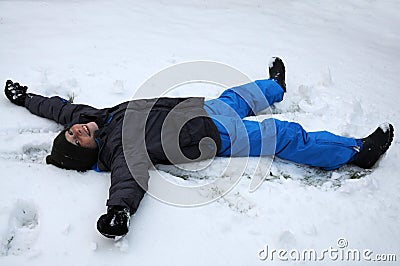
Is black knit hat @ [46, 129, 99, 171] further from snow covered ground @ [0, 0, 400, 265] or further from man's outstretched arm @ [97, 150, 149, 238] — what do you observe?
man's outstretched arm @ [97, 150, 149, 238]

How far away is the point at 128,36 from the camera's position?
4.49m

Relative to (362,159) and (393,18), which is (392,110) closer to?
(362,159)

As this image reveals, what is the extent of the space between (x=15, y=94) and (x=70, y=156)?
0.97 metres

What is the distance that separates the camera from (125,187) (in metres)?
2.25

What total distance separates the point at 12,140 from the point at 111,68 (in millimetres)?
1253

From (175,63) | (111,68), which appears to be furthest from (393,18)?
(111,68)

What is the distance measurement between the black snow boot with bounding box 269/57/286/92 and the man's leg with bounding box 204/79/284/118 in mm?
193

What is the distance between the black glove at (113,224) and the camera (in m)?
2.00

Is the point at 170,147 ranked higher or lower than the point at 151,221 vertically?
higher

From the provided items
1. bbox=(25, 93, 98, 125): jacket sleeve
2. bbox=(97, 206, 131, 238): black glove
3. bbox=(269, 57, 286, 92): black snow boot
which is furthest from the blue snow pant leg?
bbox=(25, 93, 98, 125): jacket sleeve

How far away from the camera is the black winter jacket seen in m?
2.42

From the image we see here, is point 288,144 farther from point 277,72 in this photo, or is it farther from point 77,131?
point 77,131

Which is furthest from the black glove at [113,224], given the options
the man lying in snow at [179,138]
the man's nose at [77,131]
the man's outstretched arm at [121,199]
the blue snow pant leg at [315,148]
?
the blue snow pant leg at [315,148]

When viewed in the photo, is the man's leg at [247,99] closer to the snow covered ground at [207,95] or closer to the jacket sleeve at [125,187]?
the snow covered ground at [207,95]
